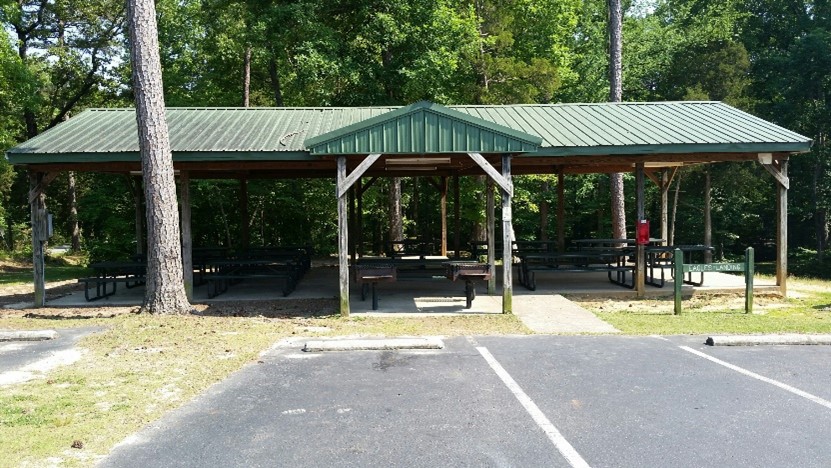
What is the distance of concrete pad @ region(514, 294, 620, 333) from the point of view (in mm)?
8547

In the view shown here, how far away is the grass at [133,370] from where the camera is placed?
428 cm

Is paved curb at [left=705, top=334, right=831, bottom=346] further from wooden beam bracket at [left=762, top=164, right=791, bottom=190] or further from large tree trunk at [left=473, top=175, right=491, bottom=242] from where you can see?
large tree trunk at [left=473, top=175, right=491, bottom=242]

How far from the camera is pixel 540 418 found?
4.69 metres

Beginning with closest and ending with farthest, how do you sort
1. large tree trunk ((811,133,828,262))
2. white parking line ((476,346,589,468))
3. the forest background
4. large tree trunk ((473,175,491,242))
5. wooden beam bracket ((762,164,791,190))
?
white parking line ((476,346,589,468)), wooden beam bracket ((762,164,791,190)), the forest background, large tree trunk ((473,175,491,242)), large tree trunk ((811,133,828,262))

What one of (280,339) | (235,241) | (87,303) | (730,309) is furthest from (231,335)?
(235,241)

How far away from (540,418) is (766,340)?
13.9 ft

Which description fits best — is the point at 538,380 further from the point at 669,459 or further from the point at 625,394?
the point at 669,459

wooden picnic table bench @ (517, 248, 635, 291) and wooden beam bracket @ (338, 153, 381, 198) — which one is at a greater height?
wooden beam bracket @ (338, 153, 381, 198)

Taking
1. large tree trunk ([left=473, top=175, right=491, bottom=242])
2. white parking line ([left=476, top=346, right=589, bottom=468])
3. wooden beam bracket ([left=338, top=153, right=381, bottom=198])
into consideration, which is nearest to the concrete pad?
white parking line ([left=476, top=346, right=589, bottom=468])

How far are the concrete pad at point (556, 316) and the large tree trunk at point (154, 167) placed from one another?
5414mm

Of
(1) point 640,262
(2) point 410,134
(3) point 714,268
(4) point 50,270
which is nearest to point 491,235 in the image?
(2) point 410,134

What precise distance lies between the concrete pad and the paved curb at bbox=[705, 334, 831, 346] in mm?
1342

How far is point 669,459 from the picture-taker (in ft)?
12.7

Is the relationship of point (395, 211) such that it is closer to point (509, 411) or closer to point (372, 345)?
point (372, 345)
